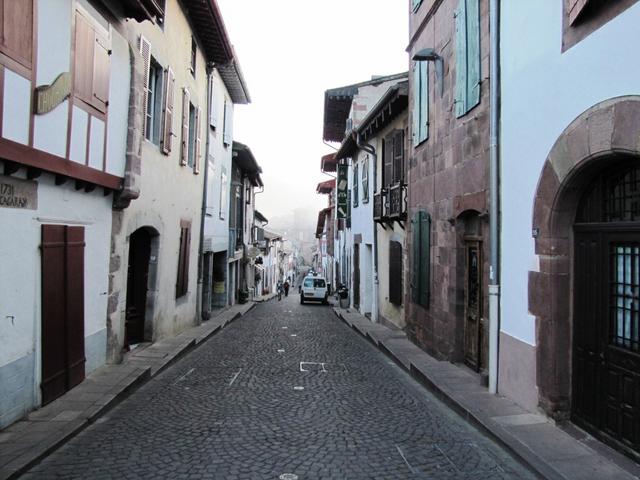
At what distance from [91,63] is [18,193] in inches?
90.4

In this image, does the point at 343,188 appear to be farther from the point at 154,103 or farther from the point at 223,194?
the point at 154,103

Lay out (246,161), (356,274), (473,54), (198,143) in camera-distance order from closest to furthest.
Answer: (473,54) → (198,143) → (356,274) → (246,161)

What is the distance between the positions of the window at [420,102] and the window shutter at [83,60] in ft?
19.3

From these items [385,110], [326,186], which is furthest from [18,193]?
[326,186]

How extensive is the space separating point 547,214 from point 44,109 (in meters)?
5.36

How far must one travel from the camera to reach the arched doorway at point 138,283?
10.2 m

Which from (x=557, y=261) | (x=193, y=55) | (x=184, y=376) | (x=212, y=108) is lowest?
(x=184, y=376)

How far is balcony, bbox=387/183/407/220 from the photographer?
12.5m

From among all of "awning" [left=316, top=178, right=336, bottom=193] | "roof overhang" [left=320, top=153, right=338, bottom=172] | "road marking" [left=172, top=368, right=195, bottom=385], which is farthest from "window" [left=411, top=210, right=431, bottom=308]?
"awning" [left=316, top=178, right=336, bottom=193]

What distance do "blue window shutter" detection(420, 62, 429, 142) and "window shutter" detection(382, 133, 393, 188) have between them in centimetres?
373

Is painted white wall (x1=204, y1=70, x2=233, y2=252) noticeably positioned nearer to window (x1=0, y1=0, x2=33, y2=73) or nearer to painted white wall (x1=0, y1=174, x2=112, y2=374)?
painted white wall (x1=0, y1=174, x2=112, y2=374)

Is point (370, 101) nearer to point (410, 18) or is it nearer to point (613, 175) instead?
point (410, 18)

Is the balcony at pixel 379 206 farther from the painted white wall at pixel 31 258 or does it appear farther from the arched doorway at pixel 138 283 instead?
the painted white wall at pixel 31 258

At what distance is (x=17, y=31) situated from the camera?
5.12m
